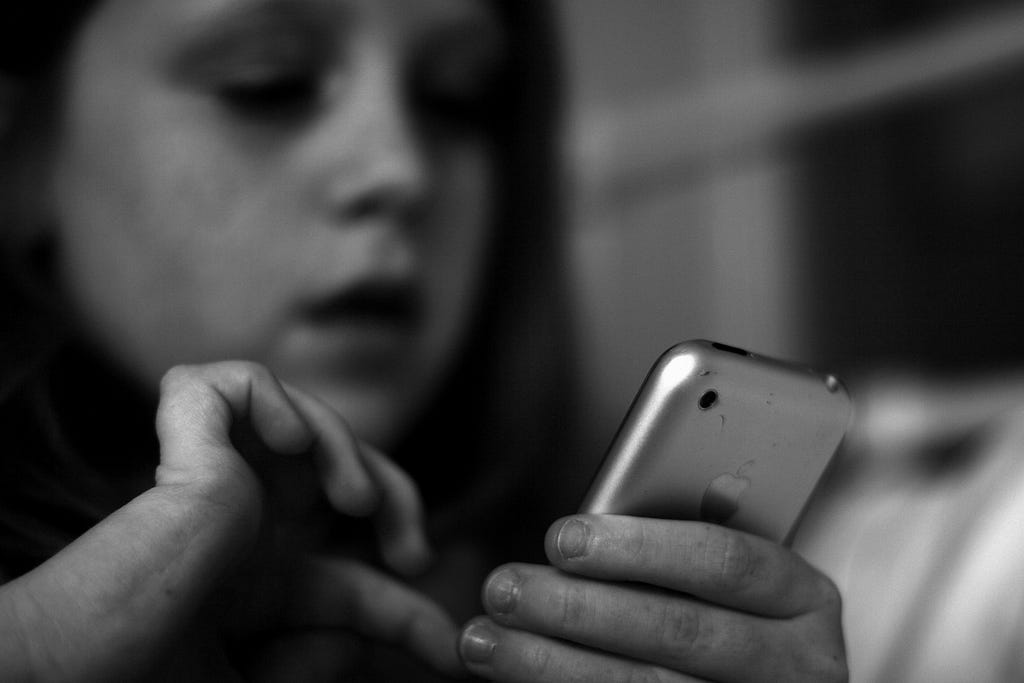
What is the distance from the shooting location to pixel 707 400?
0.29m

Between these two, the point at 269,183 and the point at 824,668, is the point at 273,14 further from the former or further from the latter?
the point at 824,668

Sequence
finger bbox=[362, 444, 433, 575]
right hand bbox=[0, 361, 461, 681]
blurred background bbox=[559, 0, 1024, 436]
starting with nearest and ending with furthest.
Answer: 1. right hand bbox=[0, 361, 461, 681]
2. finger bbox=[362, 444, 433, 575]
3. blurred background bbox=[559, 0, 1024, 436]

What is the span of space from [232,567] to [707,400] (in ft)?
0.52

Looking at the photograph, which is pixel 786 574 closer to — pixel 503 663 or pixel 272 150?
pixel 503 663

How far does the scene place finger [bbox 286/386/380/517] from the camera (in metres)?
0.29

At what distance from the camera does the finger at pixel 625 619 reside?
279mm

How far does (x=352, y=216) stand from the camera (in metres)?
0.37

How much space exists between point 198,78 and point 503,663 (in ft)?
0.81

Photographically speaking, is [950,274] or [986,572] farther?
[950,274]

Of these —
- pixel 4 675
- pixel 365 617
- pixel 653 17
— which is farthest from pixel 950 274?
pixel 4 675

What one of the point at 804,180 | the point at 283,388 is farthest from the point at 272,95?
the point at 804,180

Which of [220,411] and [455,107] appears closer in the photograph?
[220,411]

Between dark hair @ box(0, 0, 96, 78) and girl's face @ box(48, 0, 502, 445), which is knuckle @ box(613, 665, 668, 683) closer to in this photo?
girl's face @ box(48, 0, 502, 445)

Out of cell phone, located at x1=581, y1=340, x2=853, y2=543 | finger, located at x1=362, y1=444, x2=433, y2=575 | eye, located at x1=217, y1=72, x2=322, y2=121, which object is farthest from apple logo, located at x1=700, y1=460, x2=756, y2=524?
eye, located at x1=217, y1=72, x2=322, y2=121
